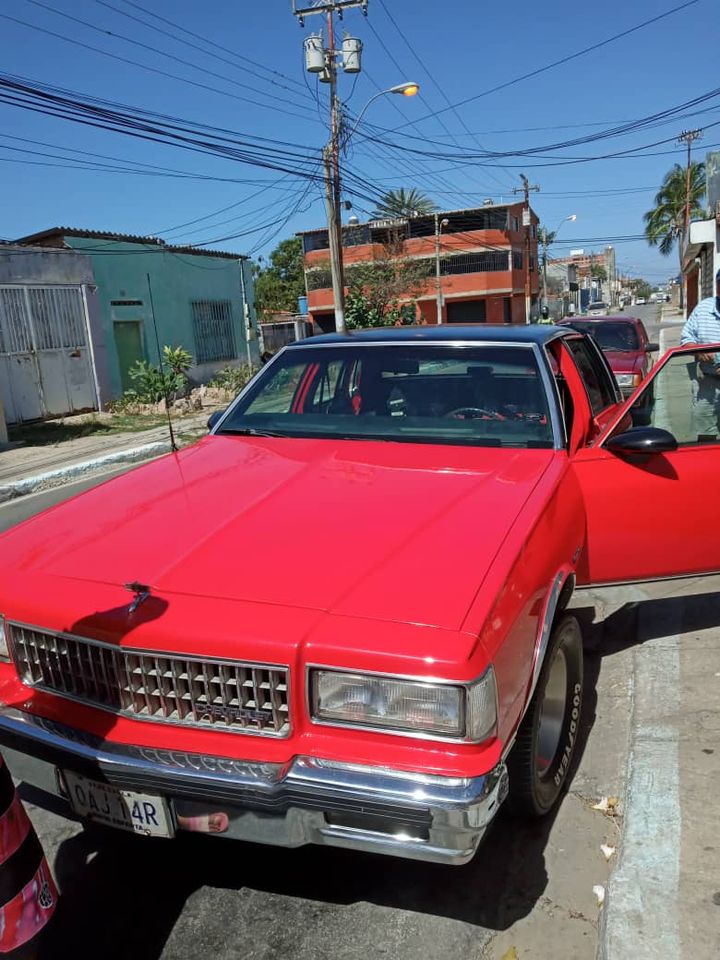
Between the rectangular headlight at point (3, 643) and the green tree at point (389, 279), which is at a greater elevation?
the green tree at point (389, 279)

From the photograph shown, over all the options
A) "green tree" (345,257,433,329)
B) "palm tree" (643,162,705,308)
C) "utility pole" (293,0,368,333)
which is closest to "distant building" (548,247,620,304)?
"palm tree" (643,162,705,308)

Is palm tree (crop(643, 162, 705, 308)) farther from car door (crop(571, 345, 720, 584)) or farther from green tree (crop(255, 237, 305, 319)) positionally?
car door (crop(571, 345, 720, 584))

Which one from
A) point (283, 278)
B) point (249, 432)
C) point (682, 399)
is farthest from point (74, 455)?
point (283, 278)

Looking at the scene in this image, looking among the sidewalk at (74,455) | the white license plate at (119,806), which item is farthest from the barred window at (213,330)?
the white license plate at (119,806)

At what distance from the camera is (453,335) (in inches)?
155

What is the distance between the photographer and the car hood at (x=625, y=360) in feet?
37.1

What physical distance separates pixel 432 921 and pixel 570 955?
424mm

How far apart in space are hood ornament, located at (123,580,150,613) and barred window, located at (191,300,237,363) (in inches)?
836

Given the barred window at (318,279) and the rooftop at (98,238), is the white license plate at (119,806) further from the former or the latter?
the barred window at (318,279)

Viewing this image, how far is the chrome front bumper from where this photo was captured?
1909mm

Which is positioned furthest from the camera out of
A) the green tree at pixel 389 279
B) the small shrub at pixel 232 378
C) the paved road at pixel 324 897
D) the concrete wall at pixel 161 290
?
the green tree at pixel 389 279

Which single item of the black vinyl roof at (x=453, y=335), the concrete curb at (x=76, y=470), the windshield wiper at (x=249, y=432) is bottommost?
the concrete curb at (x=76, y=470)

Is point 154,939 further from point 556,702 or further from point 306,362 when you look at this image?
point 306,362

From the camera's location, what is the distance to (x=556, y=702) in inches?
116
